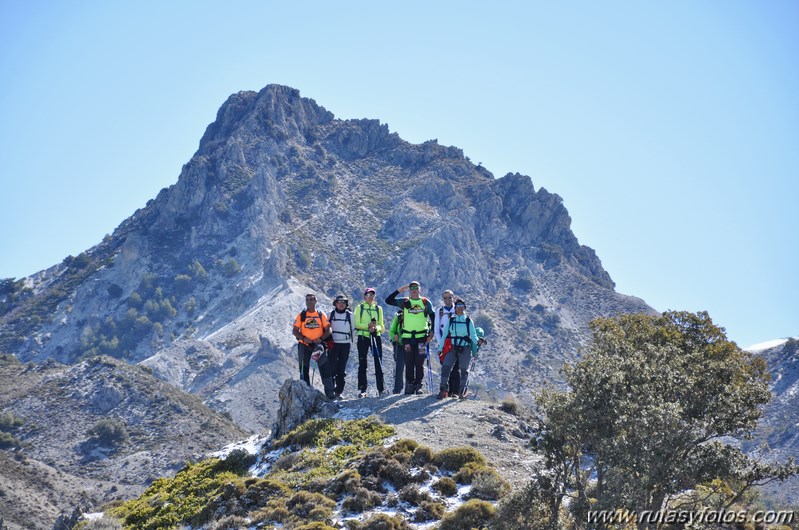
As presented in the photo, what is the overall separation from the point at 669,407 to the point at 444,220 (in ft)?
480

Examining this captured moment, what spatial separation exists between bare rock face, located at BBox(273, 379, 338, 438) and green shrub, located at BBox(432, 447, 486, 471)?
4.77 meters

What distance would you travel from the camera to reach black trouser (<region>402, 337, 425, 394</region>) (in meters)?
24.0

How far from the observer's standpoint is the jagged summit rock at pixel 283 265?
124812 millimetres

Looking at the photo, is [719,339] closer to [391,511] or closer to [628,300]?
[391,511]

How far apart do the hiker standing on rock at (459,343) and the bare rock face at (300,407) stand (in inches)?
128

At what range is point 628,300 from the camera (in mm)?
153375

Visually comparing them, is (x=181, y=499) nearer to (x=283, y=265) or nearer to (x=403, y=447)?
(x=403, y=447)

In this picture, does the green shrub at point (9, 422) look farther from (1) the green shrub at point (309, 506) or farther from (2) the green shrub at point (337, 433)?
(1) the green shrub at point (309, 506)

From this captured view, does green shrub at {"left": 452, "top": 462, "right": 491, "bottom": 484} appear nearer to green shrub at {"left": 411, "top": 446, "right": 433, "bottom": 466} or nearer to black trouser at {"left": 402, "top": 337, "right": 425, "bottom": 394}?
green shrub at {"left": 411, "top": 446, "right": 433, "bottom": 466}

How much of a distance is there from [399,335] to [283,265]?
115 meters

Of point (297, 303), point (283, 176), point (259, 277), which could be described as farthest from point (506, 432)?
point (283, 176)

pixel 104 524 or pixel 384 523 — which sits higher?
pixel 384 523

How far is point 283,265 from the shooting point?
452 feet

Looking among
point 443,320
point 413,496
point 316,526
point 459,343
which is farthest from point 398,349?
point 316,526
